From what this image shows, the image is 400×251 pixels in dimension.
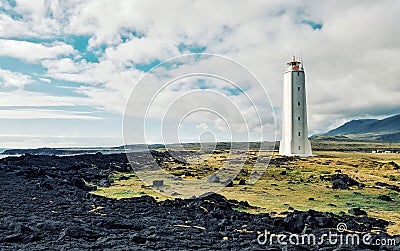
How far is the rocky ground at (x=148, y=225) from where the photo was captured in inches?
546

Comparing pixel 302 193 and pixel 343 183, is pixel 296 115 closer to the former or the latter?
pixel 343 183

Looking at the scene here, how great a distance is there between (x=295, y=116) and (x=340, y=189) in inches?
1456

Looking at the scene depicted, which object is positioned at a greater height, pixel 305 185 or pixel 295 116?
pixel 295 116

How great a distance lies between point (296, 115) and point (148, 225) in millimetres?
55706

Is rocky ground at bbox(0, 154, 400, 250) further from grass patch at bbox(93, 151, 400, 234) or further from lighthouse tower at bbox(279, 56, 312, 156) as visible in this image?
lighthouse tower at bbox(279, 56, 312, 156)

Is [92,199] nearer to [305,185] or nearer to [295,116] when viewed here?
[305,185]

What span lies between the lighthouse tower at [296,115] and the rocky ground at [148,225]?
1823 inches

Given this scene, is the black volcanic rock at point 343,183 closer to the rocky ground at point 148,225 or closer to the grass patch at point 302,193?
the grass patch at point 302,193

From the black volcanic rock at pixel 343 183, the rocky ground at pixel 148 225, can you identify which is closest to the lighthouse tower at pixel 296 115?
the black volcanic rock at pixel 343 183

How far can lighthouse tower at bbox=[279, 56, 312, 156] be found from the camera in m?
69.2

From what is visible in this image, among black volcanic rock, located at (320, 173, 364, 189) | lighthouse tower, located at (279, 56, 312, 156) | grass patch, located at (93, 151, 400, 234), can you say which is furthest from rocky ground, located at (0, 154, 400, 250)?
lighthouse tower, located at (279, 56, 312, 156)

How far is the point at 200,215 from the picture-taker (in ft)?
63.9

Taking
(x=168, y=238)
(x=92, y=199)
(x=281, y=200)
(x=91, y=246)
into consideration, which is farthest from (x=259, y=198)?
(x=91, y=246)

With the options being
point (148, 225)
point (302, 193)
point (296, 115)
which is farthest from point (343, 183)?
point (296, 115)
